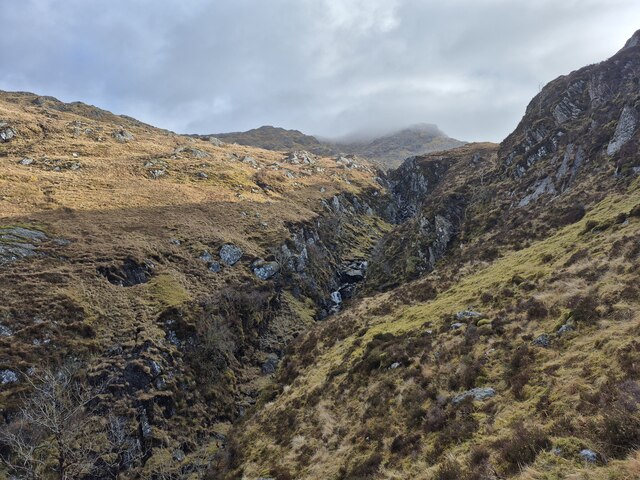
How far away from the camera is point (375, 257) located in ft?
266

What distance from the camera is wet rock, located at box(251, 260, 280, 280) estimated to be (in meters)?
56.3

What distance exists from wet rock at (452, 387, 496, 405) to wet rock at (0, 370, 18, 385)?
29.9m

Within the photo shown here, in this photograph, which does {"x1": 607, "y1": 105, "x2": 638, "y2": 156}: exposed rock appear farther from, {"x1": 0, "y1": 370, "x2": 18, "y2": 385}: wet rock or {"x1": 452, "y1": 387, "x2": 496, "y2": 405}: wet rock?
{"x1": 0, "y1": 370, "x2": 18, "y2": 385}: wet rock

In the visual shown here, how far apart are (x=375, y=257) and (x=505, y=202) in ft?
96.3

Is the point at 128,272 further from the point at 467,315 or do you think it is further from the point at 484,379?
the point at 484,379

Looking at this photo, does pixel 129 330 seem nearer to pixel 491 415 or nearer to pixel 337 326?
pixel 337 326

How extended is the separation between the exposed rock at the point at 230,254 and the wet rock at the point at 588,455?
166ft

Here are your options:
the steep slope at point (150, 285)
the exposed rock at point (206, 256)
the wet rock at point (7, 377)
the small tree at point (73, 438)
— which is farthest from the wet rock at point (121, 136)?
the small tree at point (73, 438)

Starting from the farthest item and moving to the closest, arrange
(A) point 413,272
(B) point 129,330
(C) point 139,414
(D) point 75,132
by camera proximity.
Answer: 1. (D) point 75,132
2. (A) point 413,272
3. (B) point 129,330
4. (C) point 139,414

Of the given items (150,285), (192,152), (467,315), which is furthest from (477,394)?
(192,152)

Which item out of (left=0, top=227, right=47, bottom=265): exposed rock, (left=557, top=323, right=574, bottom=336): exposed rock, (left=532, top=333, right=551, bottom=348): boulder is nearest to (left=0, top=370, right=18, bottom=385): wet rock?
(left=0, top=227, right=47, bottom=265): exposed rock

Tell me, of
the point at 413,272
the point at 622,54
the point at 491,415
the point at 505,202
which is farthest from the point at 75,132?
the point at 622,54

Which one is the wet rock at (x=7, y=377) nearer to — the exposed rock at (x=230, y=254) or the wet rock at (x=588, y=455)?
the exposed rock at (x=230, y=254)

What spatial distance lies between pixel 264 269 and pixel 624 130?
5291 cm
